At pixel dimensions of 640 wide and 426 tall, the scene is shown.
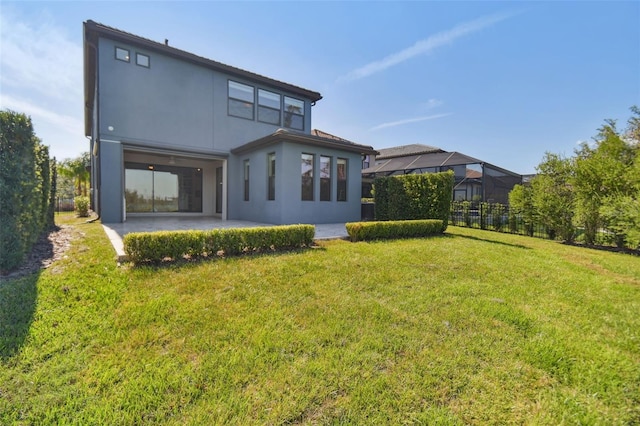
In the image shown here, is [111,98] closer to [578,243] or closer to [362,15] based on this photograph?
[362,15]

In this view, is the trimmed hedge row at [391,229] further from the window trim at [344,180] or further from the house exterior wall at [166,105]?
the house exterior wall at [166,105]

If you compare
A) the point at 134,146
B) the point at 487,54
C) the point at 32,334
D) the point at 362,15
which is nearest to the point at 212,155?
the point at 134,146

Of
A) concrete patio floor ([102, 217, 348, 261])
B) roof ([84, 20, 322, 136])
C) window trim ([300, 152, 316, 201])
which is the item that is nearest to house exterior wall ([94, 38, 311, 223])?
roof ([84, 20, 322, 136])

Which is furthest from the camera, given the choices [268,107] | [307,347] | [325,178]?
[268,107]

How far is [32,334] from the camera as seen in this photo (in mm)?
2619

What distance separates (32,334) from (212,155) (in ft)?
34.2

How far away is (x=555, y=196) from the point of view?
9.66m

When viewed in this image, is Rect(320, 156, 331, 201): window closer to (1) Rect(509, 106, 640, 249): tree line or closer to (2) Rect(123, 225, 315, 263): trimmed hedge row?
(2) Rect(123, 225, 315, 263): trimmed hedge row

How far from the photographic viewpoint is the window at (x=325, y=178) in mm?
11289

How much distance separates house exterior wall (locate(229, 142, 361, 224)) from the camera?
10.0 meters

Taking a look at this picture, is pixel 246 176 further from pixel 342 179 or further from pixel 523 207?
pixel 523 207

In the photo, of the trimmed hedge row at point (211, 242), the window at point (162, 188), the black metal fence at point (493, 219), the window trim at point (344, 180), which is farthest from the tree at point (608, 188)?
the window at point (162, 188)

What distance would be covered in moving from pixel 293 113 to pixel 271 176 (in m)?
4.85

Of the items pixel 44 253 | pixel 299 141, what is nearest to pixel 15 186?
pixel 44 253
